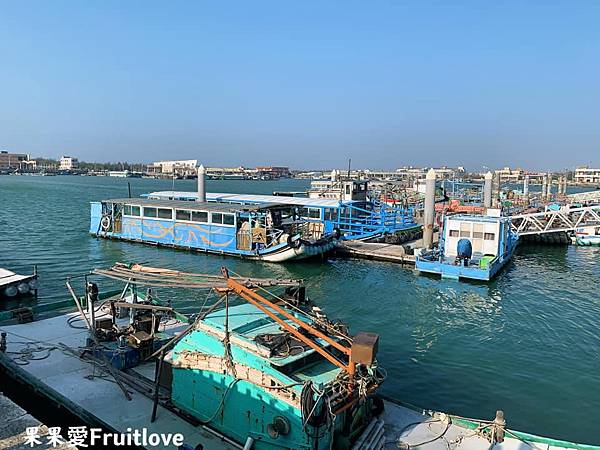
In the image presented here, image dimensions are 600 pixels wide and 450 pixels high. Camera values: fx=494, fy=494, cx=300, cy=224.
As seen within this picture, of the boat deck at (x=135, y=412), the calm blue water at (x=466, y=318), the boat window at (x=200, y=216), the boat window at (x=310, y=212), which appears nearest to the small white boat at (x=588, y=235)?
the calm blue water at (x=466, y=318)

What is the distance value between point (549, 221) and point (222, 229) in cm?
2894

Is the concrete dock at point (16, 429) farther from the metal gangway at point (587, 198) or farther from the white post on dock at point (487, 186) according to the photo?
the metal gangway at point (587, 198)

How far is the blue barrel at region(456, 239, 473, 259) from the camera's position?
3094 centimetres

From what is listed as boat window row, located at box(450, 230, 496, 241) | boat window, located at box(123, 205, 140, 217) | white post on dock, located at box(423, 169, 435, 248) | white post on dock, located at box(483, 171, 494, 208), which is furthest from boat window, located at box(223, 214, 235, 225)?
white post on dock, located at box(483, 171, 494, 208)

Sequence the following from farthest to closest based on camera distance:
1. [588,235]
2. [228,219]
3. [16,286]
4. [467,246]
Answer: [588,235], [228,219], [467,246], [16,286]

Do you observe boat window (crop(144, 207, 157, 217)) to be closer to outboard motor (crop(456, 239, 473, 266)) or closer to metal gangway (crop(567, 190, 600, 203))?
outboard motor (crop(456, 239, 473, 266))

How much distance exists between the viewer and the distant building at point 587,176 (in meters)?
174

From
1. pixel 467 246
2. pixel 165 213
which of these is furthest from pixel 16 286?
pixel 467 246

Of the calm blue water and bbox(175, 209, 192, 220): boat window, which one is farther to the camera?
bbox(175, 209, 192, 220): boat window

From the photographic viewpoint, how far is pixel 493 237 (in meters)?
32.5

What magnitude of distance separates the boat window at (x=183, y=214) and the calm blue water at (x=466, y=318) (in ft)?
9.23

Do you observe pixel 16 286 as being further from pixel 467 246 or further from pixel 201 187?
pixel 467 246

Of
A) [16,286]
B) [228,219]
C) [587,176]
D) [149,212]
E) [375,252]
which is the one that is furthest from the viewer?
[587,176]

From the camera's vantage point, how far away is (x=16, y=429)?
6.11 m
